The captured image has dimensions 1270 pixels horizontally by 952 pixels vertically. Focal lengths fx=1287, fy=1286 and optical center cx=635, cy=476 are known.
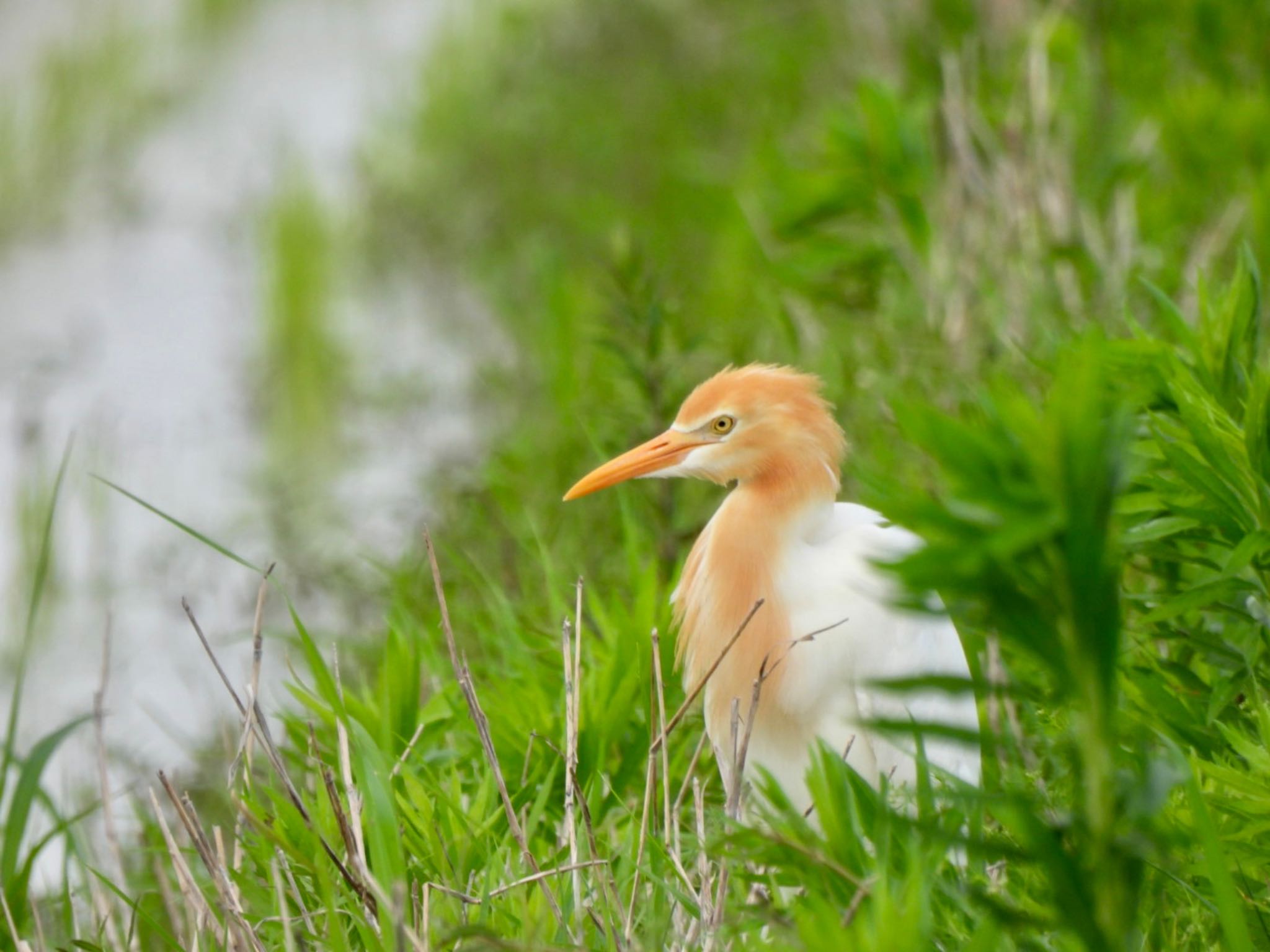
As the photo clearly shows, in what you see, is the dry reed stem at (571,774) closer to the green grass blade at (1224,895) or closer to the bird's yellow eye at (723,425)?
the bird's yellow eye at (723,425)

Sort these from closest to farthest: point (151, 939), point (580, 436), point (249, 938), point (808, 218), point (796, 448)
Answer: point (249, 938) < point (796, 448) < point (151, 939) < point (580, 436) < point (808, 218)

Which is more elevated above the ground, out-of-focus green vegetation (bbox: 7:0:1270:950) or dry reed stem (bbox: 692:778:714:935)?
out-of-focus green vegetation (bbox: 7:0:1270:950)

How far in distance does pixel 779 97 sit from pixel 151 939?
424 centimetres

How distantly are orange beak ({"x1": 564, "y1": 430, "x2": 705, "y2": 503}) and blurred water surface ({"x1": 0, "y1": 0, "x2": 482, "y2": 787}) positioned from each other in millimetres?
1407

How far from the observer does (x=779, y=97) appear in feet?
16.8

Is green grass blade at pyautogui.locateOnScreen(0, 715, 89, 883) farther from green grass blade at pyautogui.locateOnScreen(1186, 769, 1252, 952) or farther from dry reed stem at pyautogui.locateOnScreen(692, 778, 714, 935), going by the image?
green grass blade at pyautogui.locateOnScreen(1186, 769, 1252, 952)

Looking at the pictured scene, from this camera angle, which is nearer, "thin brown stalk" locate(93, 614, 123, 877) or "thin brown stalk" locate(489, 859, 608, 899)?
"thin brown stalk" locate(489, 859, 608, 899)

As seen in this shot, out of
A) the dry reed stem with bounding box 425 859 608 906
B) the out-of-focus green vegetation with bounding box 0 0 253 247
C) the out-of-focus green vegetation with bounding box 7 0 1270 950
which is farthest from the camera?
the out-of-focus green vegetation with bounding box 0 0 253 247

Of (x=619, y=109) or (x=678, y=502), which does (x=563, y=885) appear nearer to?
(x=678, y=502)

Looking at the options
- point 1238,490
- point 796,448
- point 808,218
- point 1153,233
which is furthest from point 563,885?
point 1153,233

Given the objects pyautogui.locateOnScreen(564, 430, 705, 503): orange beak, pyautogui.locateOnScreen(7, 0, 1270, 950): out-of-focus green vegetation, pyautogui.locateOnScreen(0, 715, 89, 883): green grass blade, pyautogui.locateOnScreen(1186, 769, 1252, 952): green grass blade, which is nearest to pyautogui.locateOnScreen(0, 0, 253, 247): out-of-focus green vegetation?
pyautogui.locateOnScreen(7, 0, 1270, 950): out-of-focus green vegetation

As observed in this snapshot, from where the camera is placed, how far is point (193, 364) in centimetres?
491

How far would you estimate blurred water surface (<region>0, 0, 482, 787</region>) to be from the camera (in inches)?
126

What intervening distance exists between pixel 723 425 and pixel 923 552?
2.59 feet
